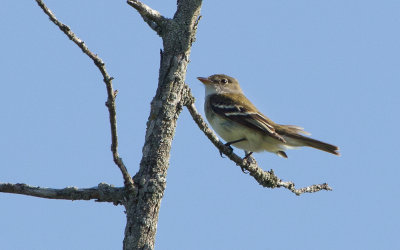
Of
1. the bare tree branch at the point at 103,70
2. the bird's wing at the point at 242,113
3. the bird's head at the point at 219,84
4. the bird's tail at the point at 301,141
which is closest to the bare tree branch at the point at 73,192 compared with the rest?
the bare tree branch at the point at 103,70

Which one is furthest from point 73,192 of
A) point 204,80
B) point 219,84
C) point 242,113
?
point 219,84

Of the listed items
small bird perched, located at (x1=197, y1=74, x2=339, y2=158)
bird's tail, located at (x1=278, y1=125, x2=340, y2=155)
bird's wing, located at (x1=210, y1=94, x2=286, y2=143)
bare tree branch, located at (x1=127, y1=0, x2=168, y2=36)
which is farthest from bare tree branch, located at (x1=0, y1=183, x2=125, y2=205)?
bird's tail, located at (x1=278, y1=125, x2=340, y2=155)

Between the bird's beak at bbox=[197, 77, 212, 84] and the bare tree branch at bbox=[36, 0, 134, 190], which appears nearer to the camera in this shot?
the bare tree branch at bbox=[36, 0, 134, 190]

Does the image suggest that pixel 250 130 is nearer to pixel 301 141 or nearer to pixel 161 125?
pixel 301 141

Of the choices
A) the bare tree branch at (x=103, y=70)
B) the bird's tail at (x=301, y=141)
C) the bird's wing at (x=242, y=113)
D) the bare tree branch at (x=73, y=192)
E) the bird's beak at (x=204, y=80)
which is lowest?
the bare tree branch at (x=73, y=192)

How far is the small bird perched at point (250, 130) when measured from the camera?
8945 mm

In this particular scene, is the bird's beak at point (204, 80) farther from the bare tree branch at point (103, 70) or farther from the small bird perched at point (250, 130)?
the bare tree branch at point (103, 70)

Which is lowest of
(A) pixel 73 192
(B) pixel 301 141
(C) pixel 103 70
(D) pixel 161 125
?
(A) pixel 73 192

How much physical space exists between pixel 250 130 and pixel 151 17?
373 cm

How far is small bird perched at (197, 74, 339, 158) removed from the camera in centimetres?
895

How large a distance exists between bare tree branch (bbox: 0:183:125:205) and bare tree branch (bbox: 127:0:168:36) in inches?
76.7

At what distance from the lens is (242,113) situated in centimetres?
955

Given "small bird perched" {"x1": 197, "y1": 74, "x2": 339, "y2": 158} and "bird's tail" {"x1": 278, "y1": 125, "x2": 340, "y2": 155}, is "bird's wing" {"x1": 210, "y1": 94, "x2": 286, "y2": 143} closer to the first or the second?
"small bird perched" {"x1": 197, "y1": 74, "x2": 339, "y2": 158}

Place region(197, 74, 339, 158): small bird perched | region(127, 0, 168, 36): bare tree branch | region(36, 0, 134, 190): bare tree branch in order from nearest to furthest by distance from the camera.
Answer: region(36, 0, 134, 190): bare tree branch
region(127, 0, 168, 36): bare tree branch
region(197, 74, 339, 158): small bird perched
